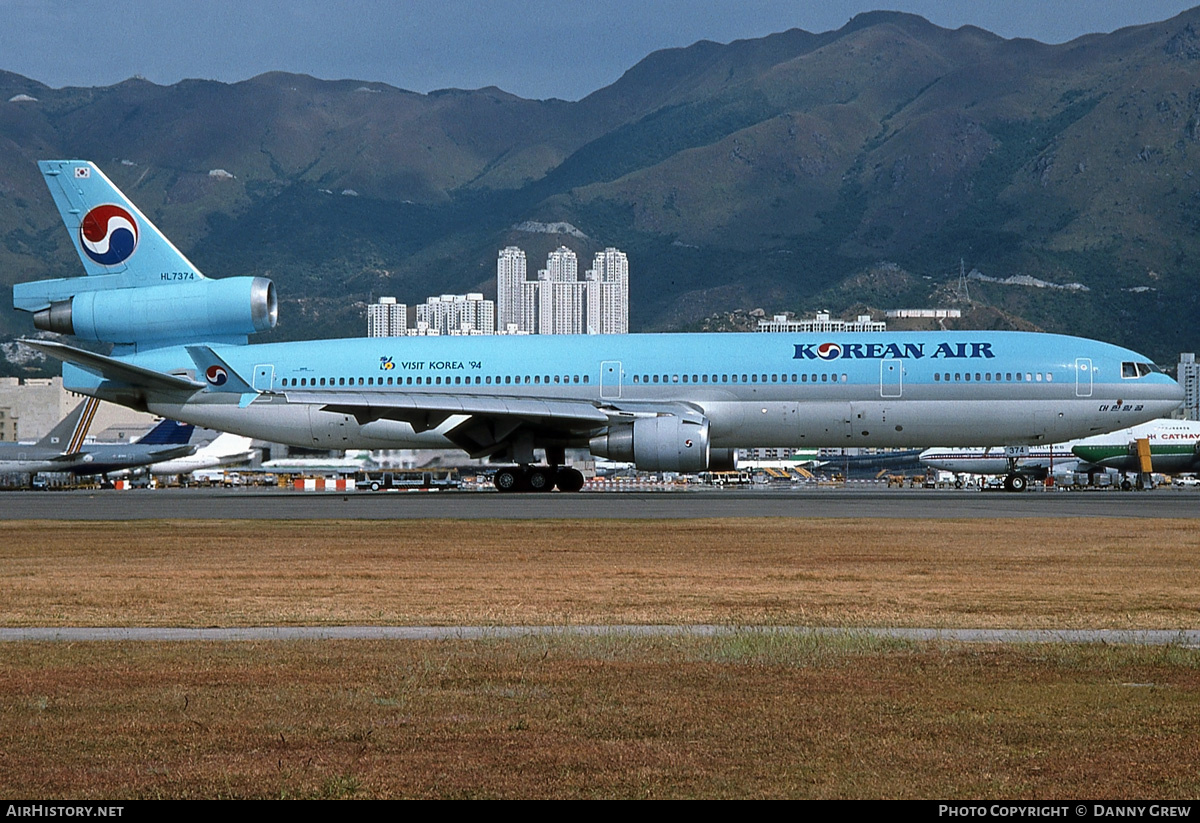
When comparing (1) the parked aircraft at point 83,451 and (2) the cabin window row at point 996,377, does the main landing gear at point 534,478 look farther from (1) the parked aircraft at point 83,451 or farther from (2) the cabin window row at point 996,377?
(1) the parked aircraft at point 83,451

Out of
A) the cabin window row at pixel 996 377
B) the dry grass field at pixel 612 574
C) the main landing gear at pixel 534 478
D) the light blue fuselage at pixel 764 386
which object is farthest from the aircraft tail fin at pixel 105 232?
the cabin window row at pixel 996 377

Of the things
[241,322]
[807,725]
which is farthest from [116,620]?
[241,322]

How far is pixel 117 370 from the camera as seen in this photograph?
43219 millimetres

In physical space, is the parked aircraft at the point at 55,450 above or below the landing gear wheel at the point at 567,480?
above

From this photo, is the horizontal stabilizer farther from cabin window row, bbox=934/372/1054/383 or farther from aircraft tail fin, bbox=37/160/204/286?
cabin window row, bbox=934/372/1054/383

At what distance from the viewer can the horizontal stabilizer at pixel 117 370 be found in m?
40.5

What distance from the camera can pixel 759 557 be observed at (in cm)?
2184

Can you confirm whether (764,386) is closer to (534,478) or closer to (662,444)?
(662,444)

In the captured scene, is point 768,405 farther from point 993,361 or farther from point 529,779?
point 529,779

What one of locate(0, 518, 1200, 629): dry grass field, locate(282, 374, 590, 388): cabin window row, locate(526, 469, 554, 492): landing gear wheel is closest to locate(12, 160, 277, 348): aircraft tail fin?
locate(282, 374, 590, 388): cabin window row

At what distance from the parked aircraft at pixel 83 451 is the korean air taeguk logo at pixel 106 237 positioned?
111 ft

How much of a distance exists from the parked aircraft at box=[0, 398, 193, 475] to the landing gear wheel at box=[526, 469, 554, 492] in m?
40.8

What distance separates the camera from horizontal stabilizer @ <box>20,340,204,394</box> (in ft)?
133
